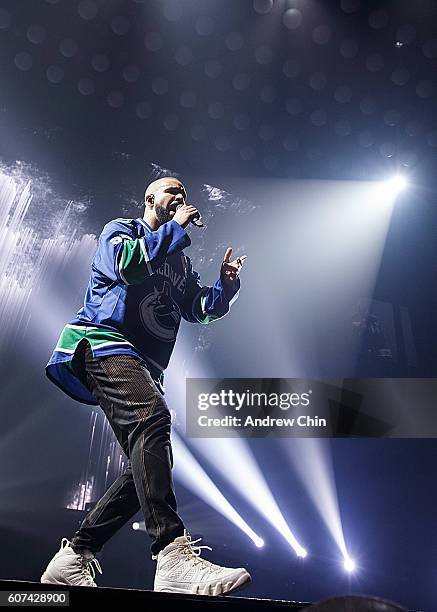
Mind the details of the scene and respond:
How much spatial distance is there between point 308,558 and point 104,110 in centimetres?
230

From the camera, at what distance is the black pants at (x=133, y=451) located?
2.31m

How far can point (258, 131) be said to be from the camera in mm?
3230

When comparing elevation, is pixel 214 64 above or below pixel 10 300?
above

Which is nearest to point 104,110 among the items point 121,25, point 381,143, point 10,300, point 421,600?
point 121,25

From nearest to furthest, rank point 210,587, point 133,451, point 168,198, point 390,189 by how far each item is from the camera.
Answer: point 210,587 < point 133,451 < point 168,198 < point 390,189

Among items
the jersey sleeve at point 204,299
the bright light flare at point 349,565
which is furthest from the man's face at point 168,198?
the bright light flare at point 349,565

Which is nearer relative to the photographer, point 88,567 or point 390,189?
point 88,567

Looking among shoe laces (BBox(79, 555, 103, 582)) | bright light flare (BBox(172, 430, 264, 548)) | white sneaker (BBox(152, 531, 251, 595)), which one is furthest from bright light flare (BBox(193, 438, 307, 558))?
shoe laces (BBox(79, 555, 103, 582))

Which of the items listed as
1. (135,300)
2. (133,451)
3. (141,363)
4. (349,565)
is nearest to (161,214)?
(135,300)

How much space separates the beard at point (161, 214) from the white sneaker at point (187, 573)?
1395mm

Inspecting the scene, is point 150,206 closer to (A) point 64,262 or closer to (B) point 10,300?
(A) point 64,262

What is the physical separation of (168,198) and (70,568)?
65.5 inches

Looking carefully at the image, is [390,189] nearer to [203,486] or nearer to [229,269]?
[229,269]

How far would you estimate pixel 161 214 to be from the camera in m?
2.98
